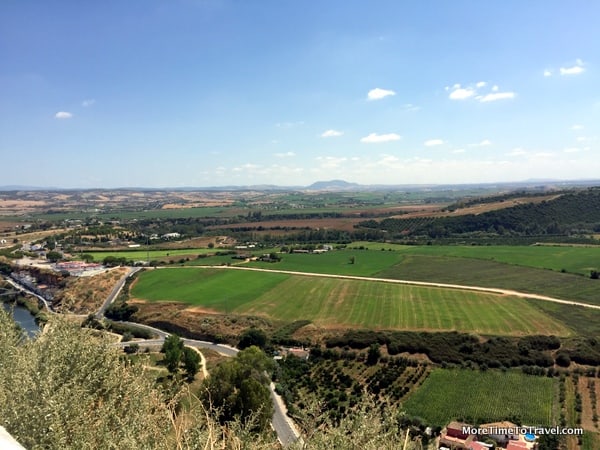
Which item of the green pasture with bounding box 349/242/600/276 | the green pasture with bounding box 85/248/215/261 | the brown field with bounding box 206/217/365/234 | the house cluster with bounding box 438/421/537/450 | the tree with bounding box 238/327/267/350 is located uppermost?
the brown field with bounding box 206/217/365/234

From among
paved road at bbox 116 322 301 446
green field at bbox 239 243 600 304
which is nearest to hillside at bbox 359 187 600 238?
green field at bbox 239 243 600 304

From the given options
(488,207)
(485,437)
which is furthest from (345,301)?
(488,207)

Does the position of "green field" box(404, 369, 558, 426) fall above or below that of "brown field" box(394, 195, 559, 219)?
below

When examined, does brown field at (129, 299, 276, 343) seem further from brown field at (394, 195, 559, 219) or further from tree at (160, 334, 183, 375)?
brown field at (394, 195, 559, 219)

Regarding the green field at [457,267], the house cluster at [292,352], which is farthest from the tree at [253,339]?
the green field at [457,267]

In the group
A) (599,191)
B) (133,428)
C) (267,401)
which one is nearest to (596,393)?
(267,401)

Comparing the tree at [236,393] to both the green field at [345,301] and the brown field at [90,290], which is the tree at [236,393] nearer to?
the green field at [345,301]

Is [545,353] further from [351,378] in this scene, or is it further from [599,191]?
[599,191]
